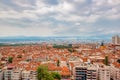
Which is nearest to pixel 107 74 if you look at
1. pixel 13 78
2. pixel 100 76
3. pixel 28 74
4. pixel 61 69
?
pixel 100 76

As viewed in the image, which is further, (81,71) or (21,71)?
(21,71)

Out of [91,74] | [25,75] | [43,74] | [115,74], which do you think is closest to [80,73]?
[91,74]

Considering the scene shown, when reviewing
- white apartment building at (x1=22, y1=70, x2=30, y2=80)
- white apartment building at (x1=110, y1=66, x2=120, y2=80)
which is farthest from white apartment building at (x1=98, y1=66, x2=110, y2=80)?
white apartment building at (x1=22, y1=70, x2=30, y2=80)

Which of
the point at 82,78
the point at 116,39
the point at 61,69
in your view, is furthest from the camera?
the point at 116,39

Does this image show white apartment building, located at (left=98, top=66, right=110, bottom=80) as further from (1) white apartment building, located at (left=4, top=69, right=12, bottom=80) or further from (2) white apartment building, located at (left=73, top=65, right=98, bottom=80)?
(1) white apartment building, located at (left=4, top=69, right=12, bottom=80)

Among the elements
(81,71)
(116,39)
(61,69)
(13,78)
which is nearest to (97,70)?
(81,71)

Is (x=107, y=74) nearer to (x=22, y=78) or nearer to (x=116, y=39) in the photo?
(x=22, y=78)

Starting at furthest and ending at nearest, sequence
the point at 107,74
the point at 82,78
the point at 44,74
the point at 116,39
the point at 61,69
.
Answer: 1. the point at 116,39
2. the point at 61,69
3. the point at 107,74
4. the point at 82,78
5. the point at 44,74

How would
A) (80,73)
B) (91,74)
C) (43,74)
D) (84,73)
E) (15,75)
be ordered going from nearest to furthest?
(43,74), (84,73), (80,73), (91,74), (15,75)

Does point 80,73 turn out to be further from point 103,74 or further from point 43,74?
point 43,74
